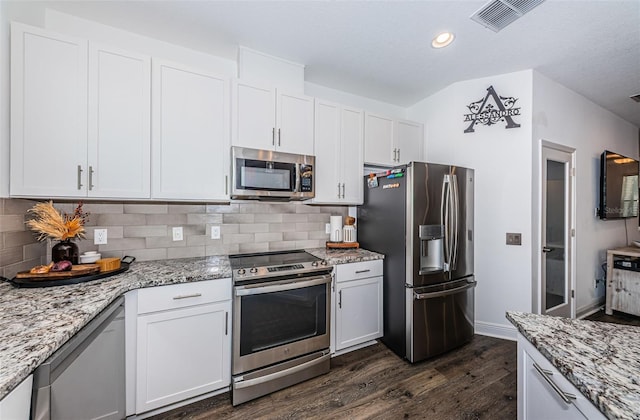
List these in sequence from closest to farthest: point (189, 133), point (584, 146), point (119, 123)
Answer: point (119, 123) < point (189, 133) < point (584, 146)

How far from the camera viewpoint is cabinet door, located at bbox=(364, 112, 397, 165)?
2.78 metres

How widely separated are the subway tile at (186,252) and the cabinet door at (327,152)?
1161mm

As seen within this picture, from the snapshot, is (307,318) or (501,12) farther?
(307,318)

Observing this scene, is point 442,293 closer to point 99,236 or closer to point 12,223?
point 99,236

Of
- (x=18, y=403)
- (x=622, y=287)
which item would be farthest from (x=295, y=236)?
(x=622, y=287)

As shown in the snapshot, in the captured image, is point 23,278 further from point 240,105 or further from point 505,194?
point 505,194

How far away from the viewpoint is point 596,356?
0.79 metres

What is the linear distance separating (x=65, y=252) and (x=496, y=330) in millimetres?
3821

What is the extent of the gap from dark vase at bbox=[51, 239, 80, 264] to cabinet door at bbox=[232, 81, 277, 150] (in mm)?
1311

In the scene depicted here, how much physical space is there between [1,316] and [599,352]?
223cm

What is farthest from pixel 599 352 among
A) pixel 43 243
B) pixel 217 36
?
pixel 43 243

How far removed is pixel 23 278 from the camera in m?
1.43

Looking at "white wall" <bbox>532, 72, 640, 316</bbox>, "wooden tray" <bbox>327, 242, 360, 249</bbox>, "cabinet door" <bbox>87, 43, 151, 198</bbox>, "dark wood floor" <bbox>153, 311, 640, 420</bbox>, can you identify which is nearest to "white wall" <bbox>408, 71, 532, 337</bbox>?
"white wall" <bbox>532, 72, 640, 316</bbox>

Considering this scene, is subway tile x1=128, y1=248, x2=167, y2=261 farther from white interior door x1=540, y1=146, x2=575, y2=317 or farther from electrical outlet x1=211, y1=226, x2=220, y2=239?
white interior door x1=540, y1=146, x2=575, y2=317
